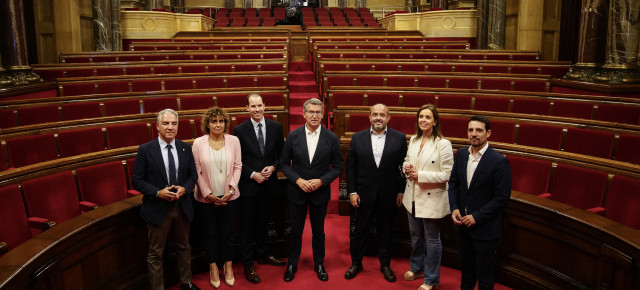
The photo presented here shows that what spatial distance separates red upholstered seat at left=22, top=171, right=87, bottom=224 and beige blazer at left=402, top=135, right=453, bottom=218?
1559 millimetres

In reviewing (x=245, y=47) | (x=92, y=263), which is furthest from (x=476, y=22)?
(x=92, y=263)

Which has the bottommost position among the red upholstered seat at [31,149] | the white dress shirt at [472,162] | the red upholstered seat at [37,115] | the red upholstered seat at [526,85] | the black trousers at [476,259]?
the black trousers at [476,259]

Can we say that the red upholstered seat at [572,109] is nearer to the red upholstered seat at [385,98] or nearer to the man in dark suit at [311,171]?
the red upholstered seat at [385,98]

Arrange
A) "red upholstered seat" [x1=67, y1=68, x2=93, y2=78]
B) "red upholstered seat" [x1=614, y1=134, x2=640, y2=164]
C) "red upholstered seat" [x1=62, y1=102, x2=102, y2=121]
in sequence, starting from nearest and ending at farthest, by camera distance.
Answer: "red upholstered seat" [x1=614, y1=134, x2=640, y2=164]
"red upholstered seat" [x1=62, y1=102, x2=102, y2=121]
"red upholstered seat" [x1=67, y1=68, x2=93, y2=78]

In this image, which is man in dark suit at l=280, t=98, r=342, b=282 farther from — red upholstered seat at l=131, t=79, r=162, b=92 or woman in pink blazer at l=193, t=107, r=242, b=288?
red upholstered seat at l=131, t=79, r=162, b=92

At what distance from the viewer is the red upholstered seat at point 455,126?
310cm

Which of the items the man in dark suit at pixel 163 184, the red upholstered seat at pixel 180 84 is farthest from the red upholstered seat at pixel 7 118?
the man in dark suit at pixel 163 184

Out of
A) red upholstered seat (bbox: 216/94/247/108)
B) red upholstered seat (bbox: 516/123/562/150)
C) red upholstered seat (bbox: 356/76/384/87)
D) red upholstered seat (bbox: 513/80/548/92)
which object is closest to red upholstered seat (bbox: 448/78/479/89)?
red upholstered seat (bbox: 513/80/548/92)

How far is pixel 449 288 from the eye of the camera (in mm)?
2117

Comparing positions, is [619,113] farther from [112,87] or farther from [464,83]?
[112,87]

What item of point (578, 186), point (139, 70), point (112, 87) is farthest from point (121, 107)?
point (578, 186)

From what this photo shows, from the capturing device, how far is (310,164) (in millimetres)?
2131

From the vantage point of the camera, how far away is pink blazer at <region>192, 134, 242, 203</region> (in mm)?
2033

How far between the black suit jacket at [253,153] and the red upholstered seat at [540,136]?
1660 millimetres
